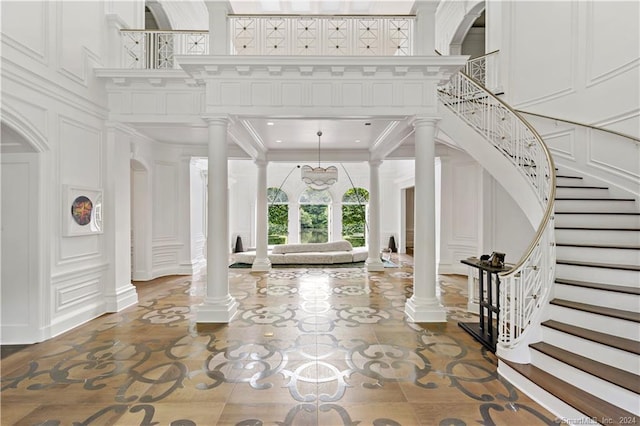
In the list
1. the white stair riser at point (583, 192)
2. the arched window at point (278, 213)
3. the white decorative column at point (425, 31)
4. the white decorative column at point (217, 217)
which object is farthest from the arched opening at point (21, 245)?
the arched window at point (278, 213)

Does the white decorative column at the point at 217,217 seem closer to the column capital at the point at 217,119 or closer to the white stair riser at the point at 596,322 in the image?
the column capital at the point at 217,119

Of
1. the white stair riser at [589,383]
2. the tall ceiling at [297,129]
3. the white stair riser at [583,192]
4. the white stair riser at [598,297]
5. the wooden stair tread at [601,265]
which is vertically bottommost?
the white stair riser at [589,383]

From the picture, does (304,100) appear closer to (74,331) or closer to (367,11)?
(74,331)

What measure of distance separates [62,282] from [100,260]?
69 centimetres

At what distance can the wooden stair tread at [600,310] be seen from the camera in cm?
231

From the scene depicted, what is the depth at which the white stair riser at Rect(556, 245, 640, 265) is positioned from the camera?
2.85m

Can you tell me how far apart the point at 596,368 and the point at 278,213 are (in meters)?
11.3

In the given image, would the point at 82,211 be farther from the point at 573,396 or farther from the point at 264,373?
the point at 573,396

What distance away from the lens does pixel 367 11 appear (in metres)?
7.29

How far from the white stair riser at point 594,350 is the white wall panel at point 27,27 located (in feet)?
19.2

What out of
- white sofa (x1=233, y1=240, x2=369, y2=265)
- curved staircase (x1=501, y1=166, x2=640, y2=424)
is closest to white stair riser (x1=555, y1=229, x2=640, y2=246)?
curved staircase (x1=501, y1=166, x2=640, y2=424)

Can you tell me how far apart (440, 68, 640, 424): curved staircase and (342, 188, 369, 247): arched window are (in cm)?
871

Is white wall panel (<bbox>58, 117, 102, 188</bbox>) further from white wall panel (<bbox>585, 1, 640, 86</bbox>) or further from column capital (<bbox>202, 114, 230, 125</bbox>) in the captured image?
white wall panel (<bbox>585, 1, 640, 86</bbox>)

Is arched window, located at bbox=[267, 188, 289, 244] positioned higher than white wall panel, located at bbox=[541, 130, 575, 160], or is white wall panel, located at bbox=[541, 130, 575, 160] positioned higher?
white wall panel, located at bbox=[541, 130, 575, 160]
